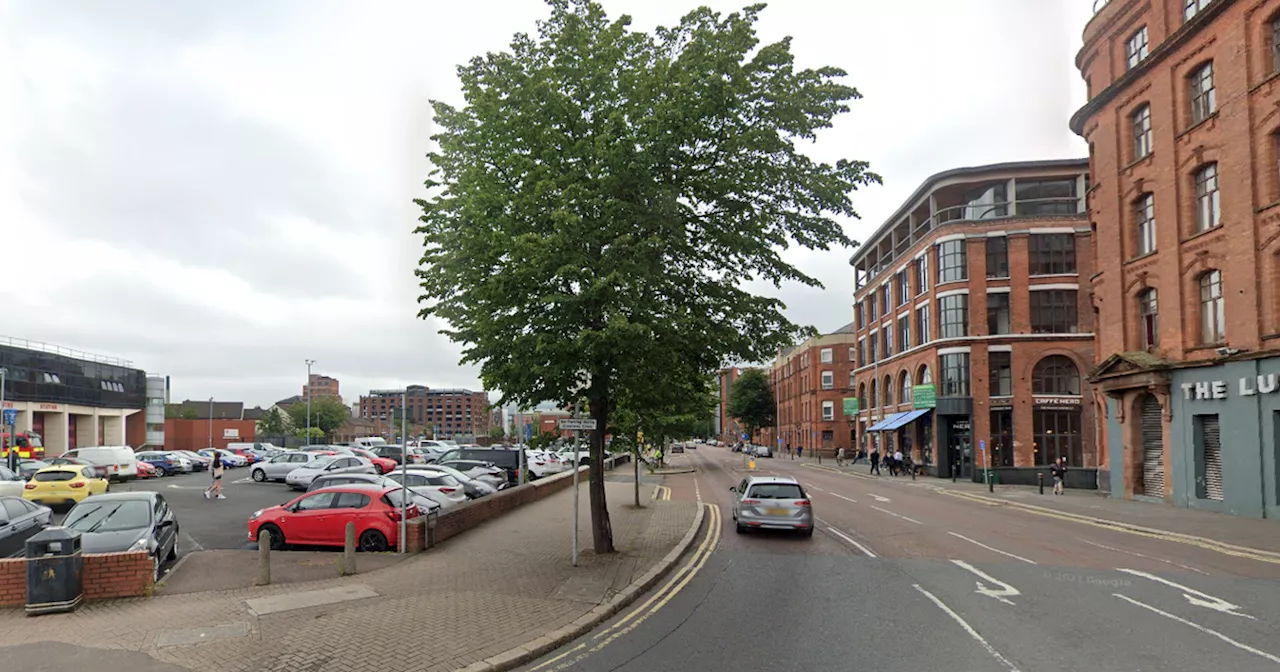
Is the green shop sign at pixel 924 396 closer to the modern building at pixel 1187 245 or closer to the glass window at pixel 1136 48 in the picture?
the modern building at pixel 1187 245

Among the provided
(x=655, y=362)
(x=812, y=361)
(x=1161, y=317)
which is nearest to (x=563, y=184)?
(x=655, y=362)

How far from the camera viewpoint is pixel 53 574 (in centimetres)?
955

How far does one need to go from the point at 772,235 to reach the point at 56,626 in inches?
472

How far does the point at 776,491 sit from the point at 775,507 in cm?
51

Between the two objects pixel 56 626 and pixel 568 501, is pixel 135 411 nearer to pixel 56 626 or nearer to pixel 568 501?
pixel 568 501

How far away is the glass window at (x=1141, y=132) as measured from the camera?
28.0 meters

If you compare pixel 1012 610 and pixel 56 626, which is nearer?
pixel 56 626

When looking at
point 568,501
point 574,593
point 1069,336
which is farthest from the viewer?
point 1069,336

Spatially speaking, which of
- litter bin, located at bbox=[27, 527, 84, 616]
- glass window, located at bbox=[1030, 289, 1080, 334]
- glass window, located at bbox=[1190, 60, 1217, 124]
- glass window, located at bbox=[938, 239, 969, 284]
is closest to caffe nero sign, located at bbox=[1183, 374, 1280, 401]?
glass window, located at bbox=[1190, 60, 1217, 124]

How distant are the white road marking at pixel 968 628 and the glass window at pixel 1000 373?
38.0m

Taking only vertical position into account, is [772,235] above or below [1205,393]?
above

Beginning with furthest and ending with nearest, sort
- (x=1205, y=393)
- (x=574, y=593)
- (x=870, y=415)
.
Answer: (x=870, y=415) → (x=1205, y=393) → (x=574, y=593)

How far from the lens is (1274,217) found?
21812 millimetres

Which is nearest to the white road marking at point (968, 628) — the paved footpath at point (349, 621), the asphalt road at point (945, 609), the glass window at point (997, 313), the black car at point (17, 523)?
the asphalt road at point (945, 609)
